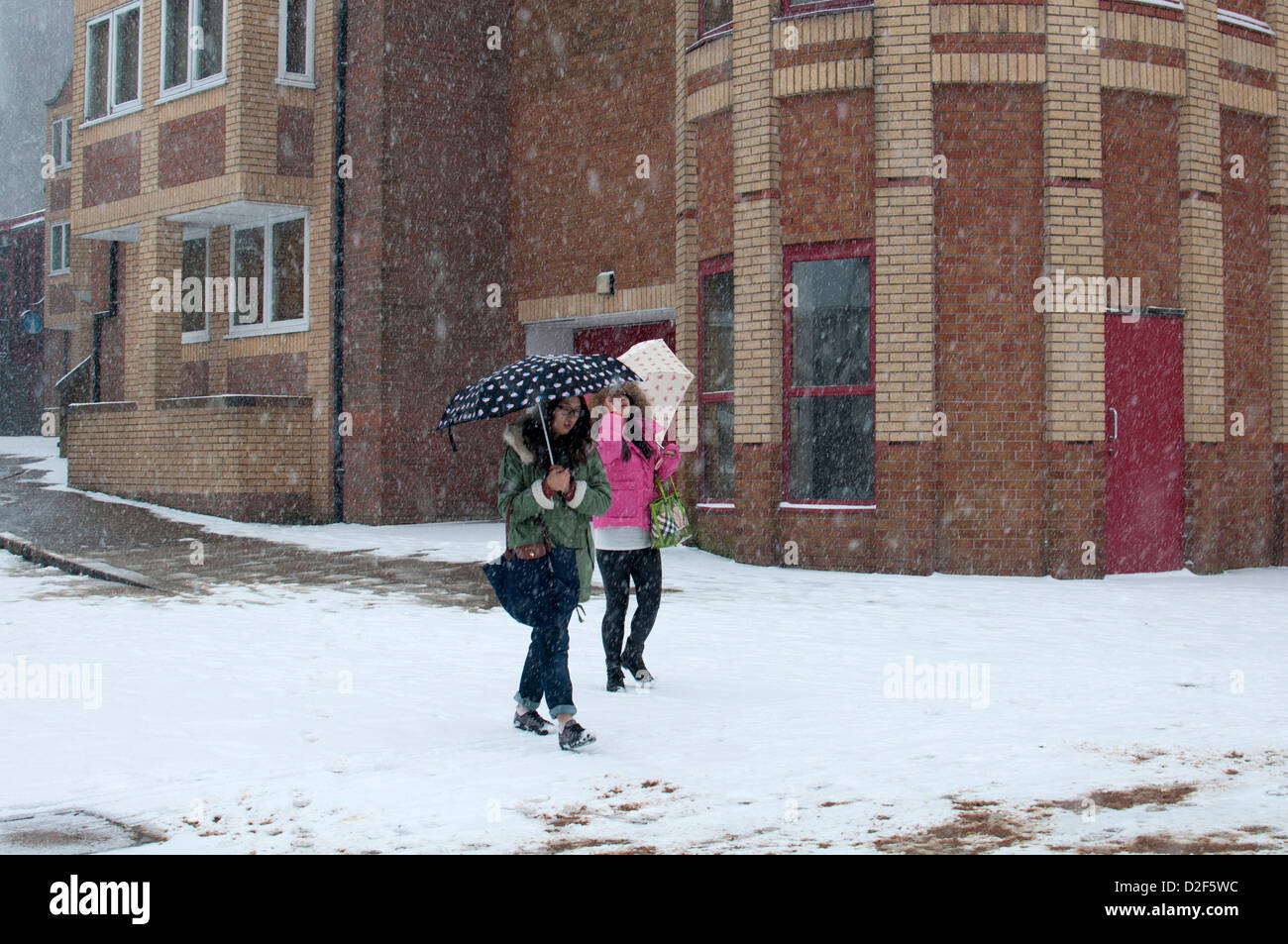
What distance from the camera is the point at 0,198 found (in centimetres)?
4606

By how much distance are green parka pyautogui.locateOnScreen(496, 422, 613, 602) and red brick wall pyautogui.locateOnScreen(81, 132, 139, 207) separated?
49.8 ft

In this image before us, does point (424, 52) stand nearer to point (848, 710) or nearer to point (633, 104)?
point (633, 104)

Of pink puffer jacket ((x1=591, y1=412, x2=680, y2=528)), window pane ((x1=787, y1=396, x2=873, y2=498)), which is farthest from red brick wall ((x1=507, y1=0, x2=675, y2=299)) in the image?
pink puffer jacket ((x1=591, y1=412, x2=680, y2=528))

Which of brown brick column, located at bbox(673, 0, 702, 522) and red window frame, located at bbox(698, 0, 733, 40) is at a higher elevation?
red window frame, located at bbox(698, 0, 733, 40)

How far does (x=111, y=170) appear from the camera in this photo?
64.5 feet

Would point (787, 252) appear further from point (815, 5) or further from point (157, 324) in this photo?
point (157, 324)

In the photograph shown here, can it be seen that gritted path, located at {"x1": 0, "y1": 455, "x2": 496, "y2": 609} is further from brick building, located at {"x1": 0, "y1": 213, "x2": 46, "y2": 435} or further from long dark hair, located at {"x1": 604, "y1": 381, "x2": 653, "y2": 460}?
brick building, located at {"x1": 0, "y1": 213, "x2": 46, "y2": 435}

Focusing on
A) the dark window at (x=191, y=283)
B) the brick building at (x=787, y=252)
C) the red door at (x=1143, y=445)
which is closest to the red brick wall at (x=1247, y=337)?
the brick building at (x=787, y=252)

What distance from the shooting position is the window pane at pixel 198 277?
19641 mm

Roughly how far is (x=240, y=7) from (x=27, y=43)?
33792 mm

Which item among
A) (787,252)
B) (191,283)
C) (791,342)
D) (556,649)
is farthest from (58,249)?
(556,649)

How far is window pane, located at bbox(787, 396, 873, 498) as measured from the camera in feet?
42.8

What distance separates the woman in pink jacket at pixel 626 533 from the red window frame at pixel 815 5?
7094 millimetres

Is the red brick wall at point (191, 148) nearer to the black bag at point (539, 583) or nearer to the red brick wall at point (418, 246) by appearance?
the red brick wall at point (418, 246)
